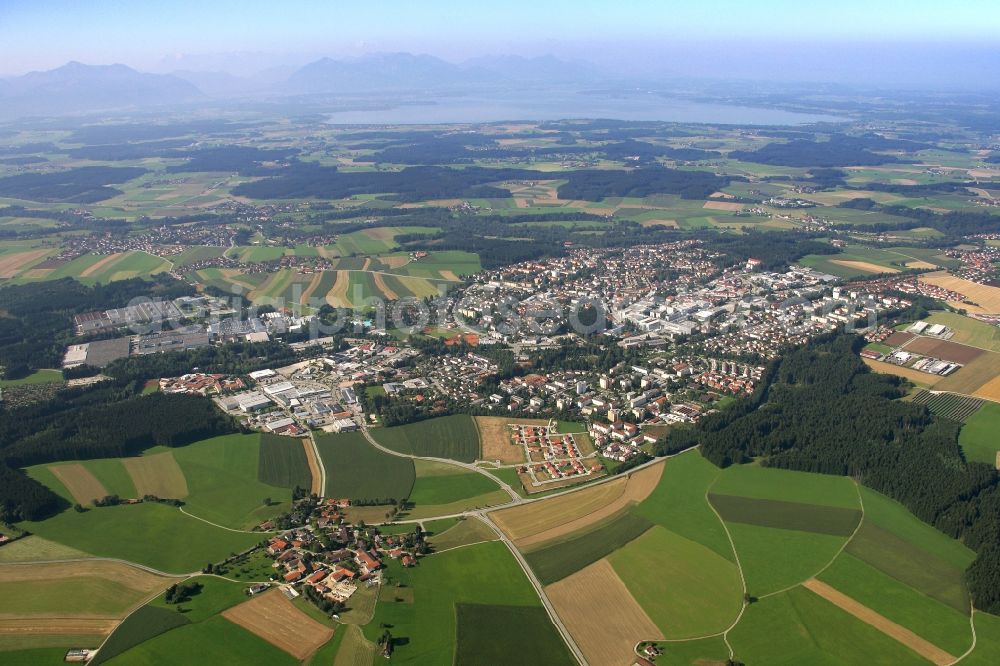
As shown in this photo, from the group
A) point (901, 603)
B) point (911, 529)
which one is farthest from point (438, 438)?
point (901, 603)

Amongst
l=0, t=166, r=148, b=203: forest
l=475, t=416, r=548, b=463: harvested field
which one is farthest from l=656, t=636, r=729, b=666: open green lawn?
l=0, t=166, r=148, b=203: forest

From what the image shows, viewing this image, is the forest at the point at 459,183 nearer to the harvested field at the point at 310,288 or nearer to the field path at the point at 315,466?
the harvested field at the point at 310,288

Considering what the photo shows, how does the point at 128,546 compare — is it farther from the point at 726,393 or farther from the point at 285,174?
the point at 285,174

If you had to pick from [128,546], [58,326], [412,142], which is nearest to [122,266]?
[58,326]

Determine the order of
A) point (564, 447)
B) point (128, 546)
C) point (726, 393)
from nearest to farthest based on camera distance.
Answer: point (128, 546), point (564, 447), point (726, 393)

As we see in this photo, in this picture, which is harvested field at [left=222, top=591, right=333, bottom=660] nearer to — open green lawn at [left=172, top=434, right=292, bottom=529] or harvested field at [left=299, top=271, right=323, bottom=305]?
open green lawn at [left=172, top=434, right=292, bottom=529]

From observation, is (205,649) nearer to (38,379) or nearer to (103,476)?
(103,476)
